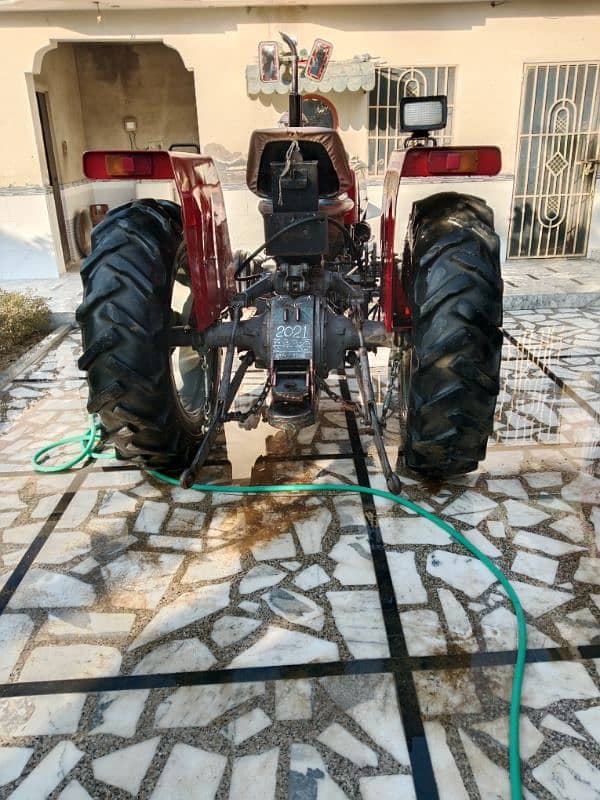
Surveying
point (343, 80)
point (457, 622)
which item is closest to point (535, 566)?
point (457, 622)

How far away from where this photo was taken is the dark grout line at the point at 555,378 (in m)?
4.14

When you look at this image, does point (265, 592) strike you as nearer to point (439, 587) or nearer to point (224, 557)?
point (224, 557)

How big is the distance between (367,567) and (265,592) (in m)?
0.43

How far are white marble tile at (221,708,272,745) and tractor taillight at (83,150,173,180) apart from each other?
2215 mm

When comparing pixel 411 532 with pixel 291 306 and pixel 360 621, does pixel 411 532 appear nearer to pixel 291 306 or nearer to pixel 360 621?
pixel 360 621

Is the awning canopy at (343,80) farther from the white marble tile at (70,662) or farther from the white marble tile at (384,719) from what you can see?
the white marble tile at (384,719)

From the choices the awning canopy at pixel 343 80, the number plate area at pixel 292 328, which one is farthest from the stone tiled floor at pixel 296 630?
the awning canopy at pixel 343 80

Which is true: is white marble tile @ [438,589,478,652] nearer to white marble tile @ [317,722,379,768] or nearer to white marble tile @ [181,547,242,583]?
white marble tile @ [317,722,379,768]

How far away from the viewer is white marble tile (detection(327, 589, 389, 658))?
224cm

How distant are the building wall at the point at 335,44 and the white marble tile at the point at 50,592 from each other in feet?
22.2

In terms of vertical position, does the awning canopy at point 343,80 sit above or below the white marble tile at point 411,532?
above

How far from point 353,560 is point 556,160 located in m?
7.69

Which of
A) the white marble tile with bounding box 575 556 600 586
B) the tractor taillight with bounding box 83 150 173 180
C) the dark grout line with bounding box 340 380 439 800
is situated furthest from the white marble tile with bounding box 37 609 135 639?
the tractor taillight with bounding box 83 150 173 180

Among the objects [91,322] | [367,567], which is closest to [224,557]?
[367,567]
